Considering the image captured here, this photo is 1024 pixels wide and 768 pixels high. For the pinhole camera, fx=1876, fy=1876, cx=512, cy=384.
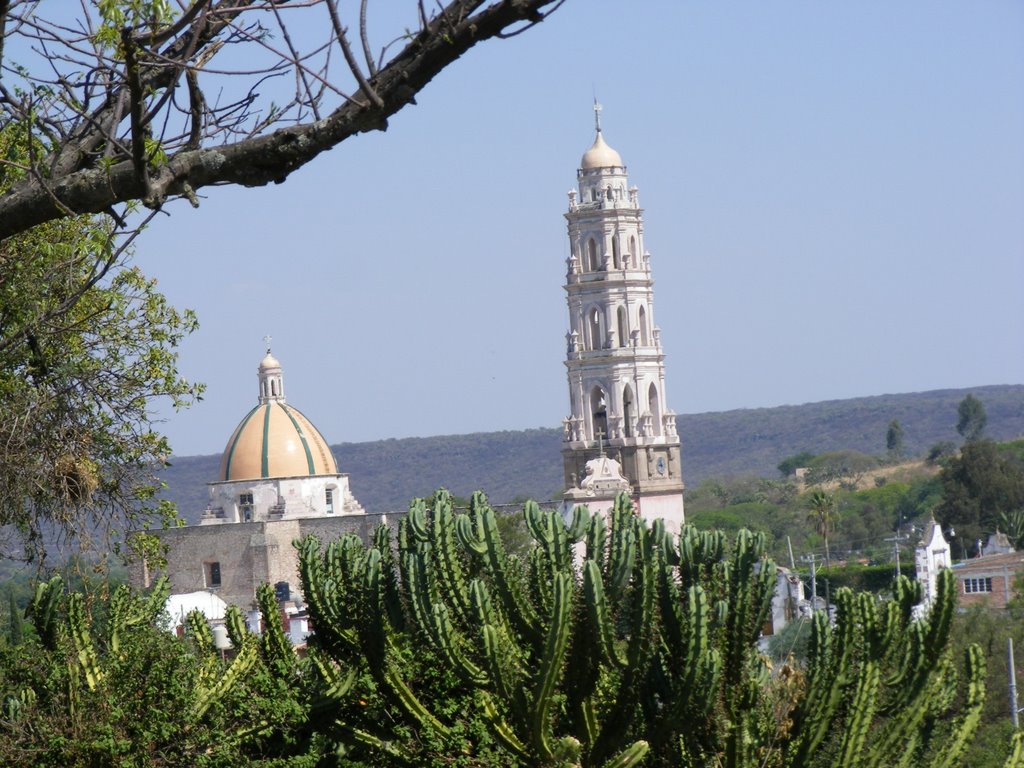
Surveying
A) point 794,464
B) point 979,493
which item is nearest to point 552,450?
point 794,464

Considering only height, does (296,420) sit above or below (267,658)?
above

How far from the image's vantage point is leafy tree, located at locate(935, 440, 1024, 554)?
81.2 metres

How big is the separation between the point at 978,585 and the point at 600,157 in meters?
18.0

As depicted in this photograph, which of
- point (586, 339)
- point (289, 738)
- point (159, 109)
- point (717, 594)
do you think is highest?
point (586, 339)

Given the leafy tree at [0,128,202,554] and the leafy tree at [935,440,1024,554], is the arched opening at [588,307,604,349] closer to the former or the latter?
the leafy tree at [935,440,1024,554]

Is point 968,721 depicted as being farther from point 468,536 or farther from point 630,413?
point 630,413

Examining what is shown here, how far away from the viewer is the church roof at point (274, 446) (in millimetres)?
Answer: 66438

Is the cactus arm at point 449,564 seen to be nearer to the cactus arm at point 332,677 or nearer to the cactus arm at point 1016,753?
the cactus arm at point 332,677

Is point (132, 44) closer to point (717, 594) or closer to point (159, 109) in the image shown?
point (159, 109)

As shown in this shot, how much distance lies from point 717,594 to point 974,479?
241 feet

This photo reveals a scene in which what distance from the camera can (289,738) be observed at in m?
12.7

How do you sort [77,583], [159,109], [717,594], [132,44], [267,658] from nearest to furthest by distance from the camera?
[132,44], [159,109], [717,594], [267,658], [77,583]

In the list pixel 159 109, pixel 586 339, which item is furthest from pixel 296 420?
pixel 159 109

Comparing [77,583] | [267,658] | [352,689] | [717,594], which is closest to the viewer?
[717,594]
